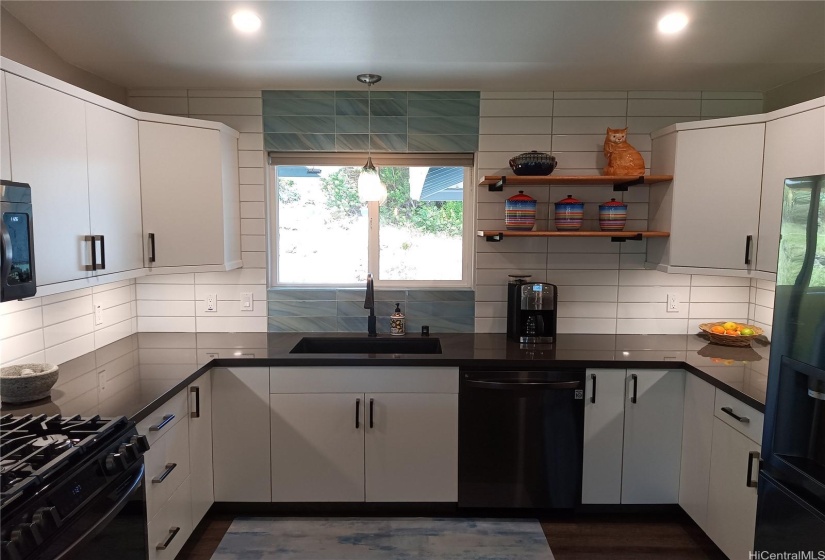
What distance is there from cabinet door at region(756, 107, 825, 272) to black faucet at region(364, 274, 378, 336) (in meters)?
1.97

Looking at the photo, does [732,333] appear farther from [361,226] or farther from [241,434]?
[241,434]

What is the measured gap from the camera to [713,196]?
107 inches

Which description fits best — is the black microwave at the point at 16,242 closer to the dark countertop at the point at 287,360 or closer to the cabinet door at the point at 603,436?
the dark countertop at the point at 287,360

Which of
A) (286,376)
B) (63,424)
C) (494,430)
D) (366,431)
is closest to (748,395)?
(494,430)

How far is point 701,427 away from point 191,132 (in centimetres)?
283

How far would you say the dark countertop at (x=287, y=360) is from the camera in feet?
6.62

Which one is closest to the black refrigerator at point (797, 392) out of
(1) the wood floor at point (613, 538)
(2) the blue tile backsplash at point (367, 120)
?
(1) the wood floor at point (613, 538)

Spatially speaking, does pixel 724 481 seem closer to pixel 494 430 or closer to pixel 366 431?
pixel 494 430

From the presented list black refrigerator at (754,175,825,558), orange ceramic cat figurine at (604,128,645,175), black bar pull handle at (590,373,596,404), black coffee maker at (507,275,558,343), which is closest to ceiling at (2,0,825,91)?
orange ceramic cat figurine at (604,128,645,175)

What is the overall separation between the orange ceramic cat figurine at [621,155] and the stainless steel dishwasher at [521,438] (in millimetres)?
1129

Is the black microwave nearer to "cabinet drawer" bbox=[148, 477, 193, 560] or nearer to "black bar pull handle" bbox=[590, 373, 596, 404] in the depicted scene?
"cabinet drawer" bbox=[148, 477, 193, 560]

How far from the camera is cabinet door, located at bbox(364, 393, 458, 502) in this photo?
2.62 meters

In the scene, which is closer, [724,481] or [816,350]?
[816,350]

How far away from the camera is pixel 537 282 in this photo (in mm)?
3031
